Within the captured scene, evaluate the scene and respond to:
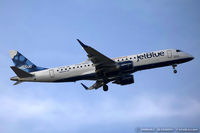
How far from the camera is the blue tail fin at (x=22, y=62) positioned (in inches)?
2082

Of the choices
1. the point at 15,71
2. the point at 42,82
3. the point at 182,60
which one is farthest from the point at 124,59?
the point at 15,71

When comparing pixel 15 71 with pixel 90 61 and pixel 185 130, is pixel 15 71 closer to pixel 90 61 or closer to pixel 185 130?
pixel 90 61

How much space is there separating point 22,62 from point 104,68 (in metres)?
14.9

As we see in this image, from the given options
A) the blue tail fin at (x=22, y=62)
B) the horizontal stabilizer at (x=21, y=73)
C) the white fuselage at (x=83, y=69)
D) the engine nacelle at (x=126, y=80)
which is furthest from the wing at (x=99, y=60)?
the horizontal stabilizer at (x=21, y=73)

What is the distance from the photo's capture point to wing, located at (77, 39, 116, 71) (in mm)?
47375

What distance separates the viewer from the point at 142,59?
167ft

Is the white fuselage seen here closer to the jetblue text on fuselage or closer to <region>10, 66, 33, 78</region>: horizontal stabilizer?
the jetblue text on fuselage

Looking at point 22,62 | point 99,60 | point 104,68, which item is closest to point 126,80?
point 104,68

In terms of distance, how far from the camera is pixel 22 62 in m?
54.0

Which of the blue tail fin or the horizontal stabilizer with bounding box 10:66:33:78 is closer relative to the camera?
the horizontal stabilizer with bounding box 10:66:33:78

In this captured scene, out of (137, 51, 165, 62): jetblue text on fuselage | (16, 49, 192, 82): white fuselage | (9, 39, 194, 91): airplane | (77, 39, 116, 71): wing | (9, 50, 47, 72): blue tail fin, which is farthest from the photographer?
(9, 50, 47, 72): blue tail fin

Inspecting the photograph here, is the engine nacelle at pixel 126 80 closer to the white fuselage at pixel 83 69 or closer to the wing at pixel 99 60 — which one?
the white fuselage at pixel 83 69

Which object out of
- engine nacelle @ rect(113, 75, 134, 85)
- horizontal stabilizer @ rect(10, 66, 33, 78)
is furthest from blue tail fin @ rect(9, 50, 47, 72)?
engine nacelle @ rect(113, 75, 134, 85)

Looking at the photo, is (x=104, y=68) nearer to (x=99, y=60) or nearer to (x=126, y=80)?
(x=99, y=60)
